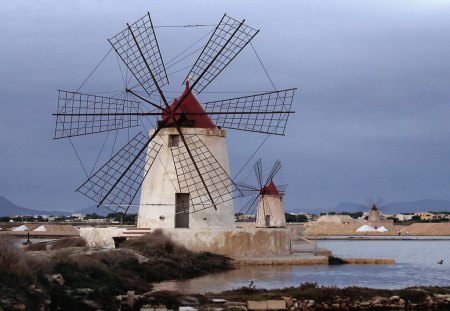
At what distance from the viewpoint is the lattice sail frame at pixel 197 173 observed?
736 inches

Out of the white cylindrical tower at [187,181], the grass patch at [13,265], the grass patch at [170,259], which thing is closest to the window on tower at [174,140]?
the white cylindrical tower at [187,181]

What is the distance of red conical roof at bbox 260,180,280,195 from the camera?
113 feet

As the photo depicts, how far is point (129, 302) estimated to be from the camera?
10469 millimetres

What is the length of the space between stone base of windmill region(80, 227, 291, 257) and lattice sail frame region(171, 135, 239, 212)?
0.86 meters

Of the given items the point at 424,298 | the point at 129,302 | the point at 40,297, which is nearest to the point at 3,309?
the point at 40,297

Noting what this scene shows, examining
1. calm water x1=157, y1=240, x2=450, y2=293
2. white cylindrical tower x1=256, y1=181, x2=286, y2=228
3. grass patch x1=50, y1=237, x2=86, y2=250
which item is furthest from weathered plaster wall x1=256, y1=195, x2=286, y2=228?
grass patch x1=50, y1=237, x2=86, y2=250

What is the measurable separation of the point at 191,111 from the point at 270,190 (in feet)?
52.3

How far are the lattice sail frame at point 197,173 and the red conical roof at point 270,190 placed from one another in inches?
608

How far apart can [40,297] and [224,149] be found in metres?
10.2

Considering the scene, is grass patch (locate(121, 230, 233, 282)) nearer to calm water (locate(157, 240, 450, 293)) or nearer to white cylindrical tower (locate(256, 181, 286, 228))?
calm water (locate(157, 240, 450, 293))

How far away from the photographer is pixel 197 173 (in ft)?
61.5

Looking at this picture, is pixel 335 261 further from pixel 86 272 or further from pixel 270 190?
pixel 270 190

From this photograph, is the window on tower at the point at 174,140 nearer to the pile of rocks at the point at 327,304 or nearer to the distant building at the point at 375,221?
the pile of rocks at the point at 327,304

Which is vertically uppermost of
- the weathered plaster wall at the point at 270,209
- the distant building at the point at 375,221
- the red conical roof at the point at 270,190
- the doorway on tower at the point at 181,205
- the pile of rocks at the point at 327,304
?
the distant building at the point at 375,221
